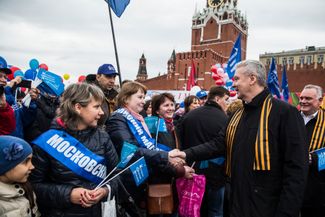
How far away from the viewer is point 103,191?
2084 mm

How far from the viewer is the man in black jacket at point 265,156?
2.11 m

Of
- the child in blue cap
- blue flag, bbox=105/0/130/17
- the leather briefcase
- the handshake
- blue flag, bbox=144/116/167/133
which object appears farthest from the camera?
blue flag, bbox=105/0/130/17

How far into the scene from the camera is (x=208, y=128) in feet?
13.0

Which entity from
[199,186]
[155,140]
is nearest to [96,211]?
[155,140]

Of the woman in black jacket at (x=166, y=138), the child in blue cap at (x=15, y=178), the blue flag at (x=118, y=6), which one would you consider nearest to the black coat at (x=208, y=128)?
the woman in black jacket at (x=166, y=138)

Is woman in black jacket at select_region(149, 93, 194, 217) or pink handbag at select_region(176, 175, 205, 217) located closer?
woman in black jacket at select_region(149, 93, 194, 217)

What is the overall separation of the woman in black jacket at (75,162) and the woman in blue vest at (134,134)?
503 mm

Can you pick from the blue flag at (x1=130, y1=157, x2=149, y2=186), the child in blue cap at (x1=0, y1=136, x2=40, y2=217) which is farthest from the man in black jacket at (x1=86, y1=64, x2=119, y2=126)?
the child in blue cap at (x1=0, y1=136, x2=40, y2=217)

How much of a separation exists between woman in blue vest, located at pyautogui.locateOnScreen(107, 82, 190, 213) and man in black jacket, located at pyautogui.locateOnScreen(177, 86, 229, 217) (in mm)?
901

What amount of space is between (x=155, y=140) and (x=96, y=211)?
3.92 feet

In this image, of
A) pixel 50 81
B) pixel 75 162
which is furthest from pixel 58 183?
pixel 50 81

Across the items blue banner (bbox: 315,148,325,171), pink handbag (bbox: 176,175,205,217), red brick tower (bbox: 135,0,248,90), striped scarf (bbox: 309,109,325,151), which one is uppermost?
red brick tower (bbox: 135,0,248,90)

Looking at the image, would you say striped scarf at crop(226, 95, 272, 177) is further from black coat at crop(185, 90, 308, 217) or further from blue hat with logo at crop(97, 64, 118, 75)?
blue hat with logo at crop(97, 64, 118, 75)

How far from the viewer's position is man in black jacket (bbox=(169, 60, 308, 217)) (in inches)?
82.9
